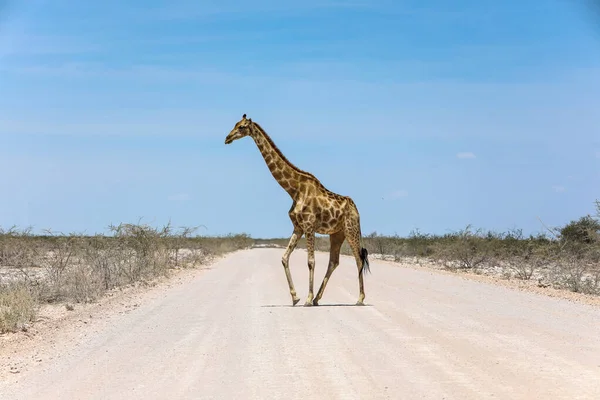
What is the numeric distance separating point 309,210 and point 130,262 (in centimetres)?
1134

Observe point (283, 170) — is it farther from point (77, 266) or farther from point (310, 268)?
point (77, 266)

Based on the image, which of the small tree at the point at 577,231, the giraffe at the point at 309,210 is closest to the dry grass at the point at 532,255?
the small tree at the point at 577,231

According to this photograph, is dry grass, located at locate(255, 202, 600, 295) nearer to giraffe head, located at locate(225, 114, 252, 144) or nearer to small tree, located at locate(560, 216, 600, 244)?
small tree, located at locate(560, 216, 600, 244)

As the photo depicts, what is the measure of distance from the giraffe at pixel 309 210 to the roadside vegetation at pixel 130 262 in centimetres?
533

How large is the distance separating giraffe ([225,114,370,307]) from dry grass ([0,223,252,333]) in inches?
210

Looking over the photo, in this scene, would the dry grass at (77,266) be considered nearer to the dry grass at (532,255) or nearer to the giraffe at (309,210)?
the giraffe at (309,210)

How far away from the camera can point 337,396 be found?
8.38 metres

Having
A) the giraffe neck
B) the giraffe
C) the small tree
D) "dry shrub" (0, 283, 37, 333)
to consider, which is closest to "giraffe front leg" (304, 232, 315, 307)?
the giraffe

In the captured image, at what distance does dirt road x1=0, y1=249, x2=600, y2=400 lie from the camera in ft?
29.1

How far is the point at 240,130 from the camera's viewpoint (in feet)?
59.4

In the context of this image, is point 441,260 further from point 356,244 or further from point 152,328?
point 152,328

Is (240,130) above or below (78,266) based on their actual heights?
above

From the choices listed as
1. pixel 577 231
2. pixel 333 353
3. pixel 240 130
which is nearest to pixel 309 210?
pixel 240 130

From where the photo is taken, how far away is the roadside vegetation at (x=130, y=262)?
20594 millimetres
